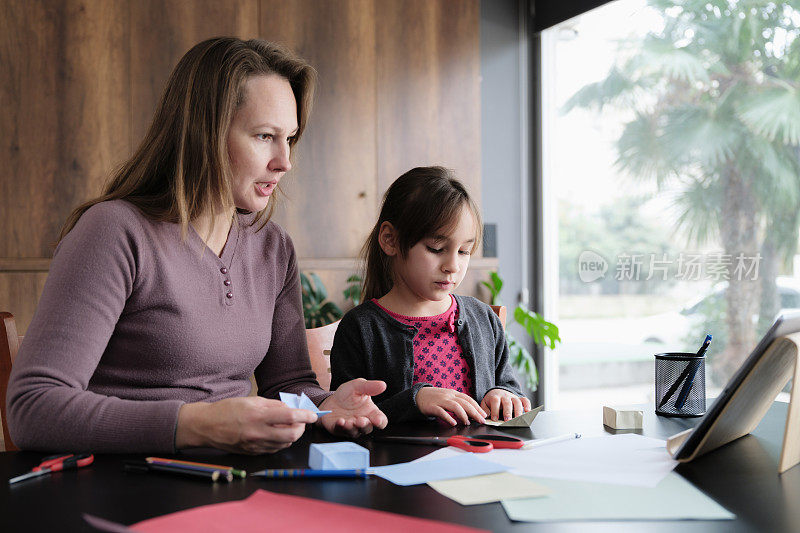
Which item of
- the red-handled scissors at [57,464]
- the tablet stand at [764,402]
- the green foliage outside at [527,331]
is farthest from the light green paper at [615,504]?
the green foliage outside at [527,331]

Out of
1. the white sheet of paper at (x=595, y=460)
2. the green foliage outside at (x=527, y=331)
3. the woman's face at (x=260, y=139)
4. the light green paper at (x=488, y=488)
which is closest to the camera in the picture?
the light green paper at (x=488, y=488)

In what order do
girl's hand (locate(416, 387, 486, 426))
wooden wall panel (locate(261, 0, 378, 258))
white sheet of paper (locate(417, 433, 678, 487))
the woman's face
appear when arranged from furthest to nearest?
wooden wall panel (locate(261, 0, 378, 258)) → the woman's face → girl's hand (locate(416, 387, 486, 426)) → white sheet of paper (locate(417, 433, 678, 487))

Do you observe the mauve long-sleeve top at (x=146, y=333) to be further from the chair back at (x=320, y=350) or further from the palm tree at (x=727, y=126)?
the palm tree at (x=727, y=126)

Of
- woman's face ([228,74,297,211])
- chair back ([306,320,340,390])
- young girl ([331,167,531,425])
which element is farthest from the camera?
chair back ([306,320,340,390])

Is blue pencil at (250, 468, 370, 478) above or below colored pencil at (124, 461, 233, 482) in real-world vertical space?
below

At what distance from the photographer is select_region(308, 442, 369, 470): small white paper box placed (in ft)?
2.98

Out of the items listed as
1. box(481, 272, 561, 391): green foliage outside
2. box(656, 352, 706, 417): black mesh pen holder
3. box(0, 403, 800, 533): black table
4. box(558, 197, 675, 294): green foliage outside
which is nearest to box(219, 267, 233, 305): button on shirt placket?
box(0, 403, 800, 533): black table

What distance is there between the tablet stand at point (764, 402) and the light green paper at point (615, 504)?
138 mm

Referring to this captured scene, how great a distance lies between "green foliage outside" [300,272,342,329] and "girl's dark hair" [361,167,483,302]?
55.6 inches

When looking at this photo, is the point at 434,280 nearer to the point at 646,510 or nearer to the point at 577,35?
the point at 646,510

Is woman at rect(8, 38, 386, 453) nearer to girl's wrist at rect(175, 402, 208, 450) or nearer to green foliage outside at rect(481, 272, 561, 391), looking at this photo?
girl's wrist at rect(175, 402, 208, 450)

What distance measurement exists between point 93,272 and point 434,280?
2.38ft

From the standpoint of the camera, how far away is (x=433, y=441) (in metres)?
1.10

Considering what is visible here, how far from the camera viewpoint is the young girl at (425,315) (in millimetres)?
1608
